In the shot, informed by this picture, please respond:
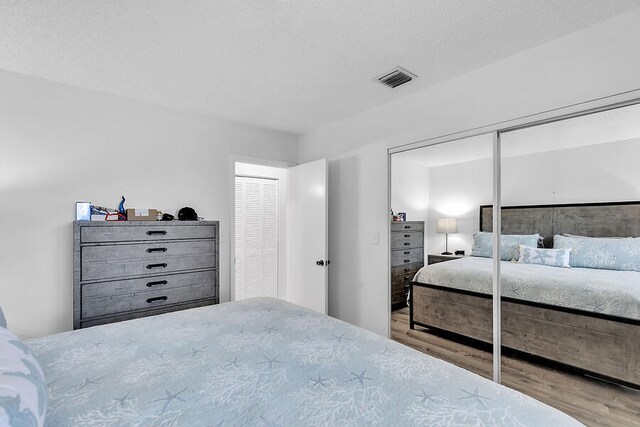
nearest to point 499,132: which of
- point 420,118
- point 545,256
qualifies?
point 420,118

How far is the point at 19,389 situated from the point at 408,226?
8.40 feet

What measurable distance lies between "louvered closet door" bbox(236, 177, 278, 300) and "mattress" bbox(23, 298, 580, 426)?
2.77m

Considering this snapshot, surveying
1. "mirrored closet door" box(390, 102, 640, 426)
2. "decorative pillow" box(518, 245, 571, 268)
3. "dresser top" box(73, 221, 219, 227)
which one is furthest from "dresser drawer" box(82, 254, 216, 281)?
"decorative pillow" box(518, 245, 571, 268)

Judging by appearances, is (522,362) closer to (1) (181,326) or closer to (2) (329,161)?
(1) (181,326)

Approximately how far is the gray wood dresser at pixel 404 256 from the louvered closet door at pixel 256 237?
240 cm

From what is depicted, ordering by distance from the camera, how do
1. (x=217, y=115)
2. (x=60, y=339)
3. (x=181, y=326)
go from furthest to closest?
(x=217, y=115) < (x=181, y=326) < (x=60, y=339)

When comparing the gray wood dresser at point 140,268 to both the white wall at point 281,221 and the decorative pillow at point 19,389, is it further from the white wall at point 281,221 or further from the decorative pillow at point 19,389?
the white wall at point 281,221

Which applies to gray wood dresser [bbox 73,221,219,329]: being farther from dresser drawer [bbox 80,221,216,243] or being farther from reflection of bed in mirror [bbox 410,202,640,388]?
reflection of bed in mirror [bbox 410,202,640,388]

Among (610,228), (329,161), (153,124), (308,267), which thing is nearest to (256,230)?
(308,267)

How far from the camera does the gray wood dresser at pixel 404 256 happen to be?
8.75 feet

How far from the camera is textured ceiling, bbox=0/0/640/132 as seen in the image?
5.23 feet

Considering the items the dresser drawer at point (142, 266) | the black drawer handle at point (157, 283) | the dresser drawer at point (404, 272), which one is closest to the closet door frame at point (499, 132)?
the dresser drawer at point (404, 272)

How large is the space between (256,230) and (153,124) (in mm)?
2157

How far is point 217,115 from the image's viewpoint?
10.5 feet
